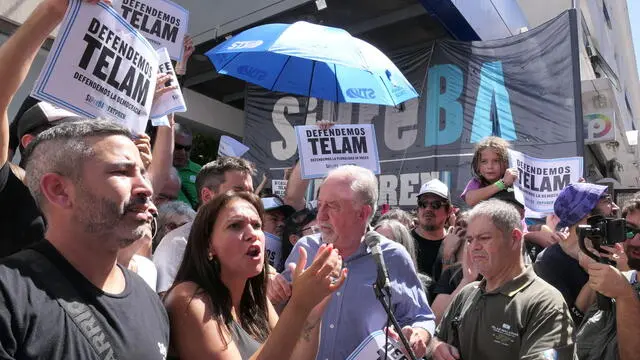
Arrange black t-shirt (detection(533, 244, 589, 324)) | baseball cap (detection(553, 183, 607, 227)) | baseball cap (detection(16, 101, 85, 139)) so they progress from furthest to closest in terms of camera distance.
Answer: baseball cap (detection(553, 183, 607, 227)) → black t-shirt (detection(533, 244, 589, 324)) → baseball cap (detection(16, 101, 85, 139))

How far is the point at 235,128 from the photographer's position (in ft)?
46.5

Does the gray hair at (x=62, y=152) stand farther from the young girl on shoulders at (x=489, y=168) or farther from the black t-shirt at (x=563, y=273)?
the young girl on shoulders at (x=489, y=168)

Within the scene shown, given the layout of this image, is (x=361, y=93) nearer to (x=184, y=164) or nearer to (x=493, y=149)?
(x=493, y=149)

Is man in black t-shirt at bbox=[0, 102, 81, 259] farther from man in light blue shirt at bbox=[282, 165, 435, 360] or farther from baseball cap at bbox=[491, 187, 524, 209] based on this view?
baseball cap at bbox=[491, 187, 524, 209]

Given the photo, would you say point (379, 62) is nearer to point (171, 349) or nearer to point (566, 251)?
point (566, 251)

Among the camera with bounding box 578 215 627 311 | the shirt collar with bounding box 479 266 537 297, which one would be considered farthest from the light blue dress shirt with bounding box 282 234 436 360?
the camera with bounding box 578 215 627 311

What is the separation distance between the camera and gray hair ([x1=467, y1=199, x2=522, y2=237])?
3.05 metres

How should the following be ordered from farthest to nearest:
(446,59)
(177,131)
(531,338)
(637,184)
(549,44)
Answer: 1. (637,184)
2. (446,59)
3. (549,44)
4. (177,131)
5. (531,338)

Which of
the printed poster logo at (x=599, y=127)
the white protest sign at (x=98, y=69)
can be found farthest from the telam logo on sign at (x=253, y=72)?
the printed poster logo at (x=599, y=127)

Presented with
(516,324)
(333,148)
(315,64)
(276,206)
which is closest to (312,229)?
(276,206)

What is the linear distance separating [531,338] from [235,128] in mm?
12083

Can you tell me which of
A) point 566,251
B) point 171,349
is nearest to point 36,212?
point 171,349

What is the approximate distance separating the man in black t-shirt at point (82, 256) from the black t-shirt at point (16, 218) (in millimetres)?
196

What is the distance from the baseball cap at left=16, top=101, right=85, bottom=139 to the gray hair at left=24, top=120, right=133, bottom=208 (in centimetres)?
72
